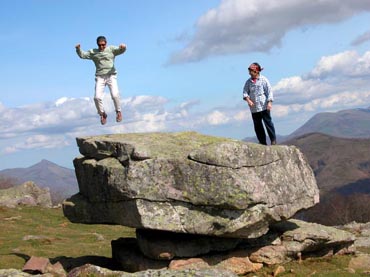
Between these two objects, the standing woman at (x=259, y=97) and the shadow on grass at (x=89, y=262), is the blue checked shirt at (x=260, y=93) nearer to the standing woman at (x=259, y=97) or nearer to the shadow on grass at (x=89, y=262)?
the standing woman at (x=259, y=97)

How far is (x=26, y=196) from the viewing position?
6538 cm

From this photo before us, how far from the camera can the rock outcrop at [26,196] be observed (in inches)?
2458

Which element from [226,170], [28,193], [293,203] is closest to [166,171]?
[226,170]

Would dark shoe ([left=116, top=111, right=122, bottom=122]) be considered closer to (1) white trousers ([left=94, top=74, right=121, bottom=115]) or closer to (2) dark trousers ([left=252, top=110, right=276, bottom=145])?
(1) white trousers ([left=94, top=74, right=121, bottom=115])

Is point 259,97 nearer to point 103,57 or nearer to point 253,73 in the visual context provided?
point 253,73

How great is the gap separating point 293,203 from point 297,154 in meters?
2.83

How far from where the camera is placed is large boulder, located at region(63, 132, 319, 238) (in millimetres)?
21547

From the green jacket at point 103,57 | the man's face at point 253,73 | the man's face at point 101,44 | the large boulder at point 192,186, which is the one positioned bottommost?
the large boulder at point 192,186

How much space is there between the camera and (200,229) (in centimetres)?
2178

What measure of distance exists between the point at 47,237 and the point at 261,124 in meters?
23.5

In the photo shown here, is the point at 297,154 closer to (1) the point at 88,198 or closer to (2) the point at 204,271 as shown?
(2) the point at 204,271

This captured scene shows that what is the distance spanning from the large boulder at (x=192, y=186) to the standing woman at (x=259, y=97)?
2.10 meters

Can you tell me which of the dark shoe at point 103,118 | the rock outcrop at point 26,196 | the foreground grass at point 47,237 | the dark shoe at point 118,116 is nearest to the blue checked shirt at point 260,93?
the dark shoe at point 118,116

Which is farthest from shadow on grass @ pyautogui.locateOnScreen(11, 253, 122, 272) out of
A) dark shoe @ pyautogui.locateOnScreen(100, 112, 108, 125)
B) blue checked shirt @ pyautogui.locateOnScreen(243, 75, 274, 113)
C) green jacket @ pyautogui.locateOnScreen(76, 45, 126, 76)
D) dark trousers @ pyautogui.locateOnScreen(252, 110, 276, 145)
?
blue checked shirt @ pyautogui.locateOnScreen(243, 75, 274, 113)
